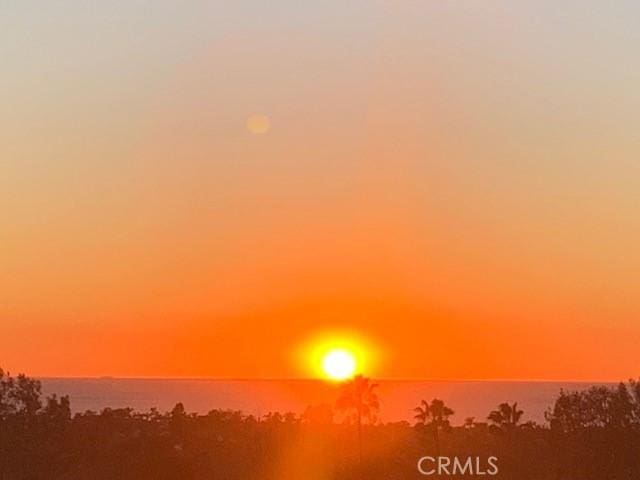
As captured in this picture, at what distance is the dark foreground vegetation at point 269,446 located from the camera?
64.3 metres

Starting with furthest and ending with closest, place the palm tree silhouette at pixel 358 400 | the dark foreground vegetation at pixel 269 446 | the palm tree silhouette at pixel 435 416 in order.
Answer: the palm tree silhouette at pixel 358 400
the palm tree silhouette at pixel 435 416
the dark foreground vegetation at pixel 269 446

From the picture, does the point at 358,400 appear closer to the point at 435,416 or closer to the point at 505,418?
the point at 435,416

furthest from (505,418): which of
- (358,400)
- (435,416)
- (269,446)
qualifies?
(358,400)

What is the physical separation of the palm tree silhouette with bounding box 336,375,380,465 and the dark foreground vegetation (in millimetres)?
12166

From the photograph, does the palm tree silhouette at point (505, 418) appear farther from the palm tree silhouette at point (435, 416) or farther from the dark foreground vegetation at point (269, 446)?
the palm tree silhouette at point (435, 416)

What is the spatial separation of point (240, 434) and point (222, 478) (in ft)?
43.1

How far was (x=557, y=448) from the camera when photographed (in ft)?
226

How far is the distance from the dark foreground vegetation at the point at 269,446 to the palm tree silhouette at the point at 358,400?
12.2m

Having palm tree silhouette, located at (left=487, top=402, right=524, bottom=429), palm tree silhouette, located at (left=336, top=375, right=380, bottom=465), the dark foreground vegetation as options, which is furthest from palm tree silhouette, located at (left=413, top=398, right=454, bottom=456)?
palm tree silhouette, located at (left=336, top=375, right=380, bottom=465)

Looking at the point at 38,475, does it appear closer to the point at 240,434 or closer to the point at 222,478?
the point at 222,478

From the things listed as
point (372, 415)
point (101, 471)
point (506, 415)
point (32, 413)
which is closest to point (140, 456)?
point (101, 471)

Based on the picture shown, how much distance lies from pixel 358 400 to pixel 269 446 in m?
21.2

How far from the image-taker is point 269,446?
77.9m

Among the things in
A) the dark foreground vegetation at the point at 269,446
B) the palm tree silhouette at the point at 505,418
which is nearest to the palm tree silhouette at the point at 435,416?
the dark foreground vegetation at the point at 269,446
